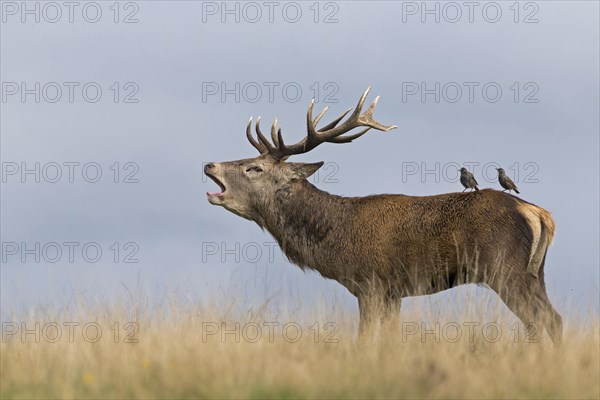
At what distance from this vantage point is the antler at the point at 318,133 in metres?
11.6

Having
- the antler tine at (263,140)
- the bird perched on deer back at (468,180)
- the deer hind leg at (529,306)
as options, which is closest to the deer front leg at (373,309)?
the deer hind leg at (529,306)

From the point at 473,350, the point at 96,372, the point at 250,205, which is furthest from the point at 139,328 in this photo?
the point at 473,350

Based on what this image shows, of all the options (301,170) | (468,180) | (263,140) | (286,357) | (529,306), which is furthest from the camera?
(263,140)

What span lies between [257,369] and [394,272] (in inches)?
142

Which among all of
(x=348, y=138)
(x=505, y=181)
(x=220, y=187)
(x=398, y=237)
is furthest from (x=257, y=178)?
(x=505, y=181)

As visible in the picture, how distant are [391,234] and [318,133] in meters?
1.88

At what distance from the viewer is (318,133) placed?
38.2 ft

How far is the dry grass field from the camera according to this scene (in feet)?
22.4

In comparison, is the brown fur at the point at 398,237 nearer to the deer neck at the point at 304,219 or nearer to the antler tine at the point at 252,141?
the deer neck at the point at 304,219

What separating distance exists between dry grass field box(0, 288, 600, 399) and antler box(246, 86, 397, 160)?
2685mm

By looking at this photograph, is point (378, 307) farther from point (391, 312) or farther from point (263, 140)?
point (263, 140)

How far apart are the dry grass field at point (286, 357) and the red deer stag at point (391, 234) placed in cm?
60

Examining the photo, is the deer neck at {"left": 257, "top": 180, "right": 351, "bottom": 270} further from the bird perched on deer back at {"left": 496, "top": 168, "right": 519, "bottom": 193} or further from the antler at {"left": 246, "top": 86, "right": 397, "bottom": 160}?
the bird perched on deer back at {"left": 496, "top": 168, "right": 519, "bottom": 193}

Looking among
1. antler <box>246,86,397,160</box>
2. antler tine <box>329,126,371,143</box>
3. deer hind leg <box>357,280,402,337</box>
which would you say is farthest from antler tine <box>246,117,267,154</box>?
deer hind leg <box>357,280,402,337</box>
